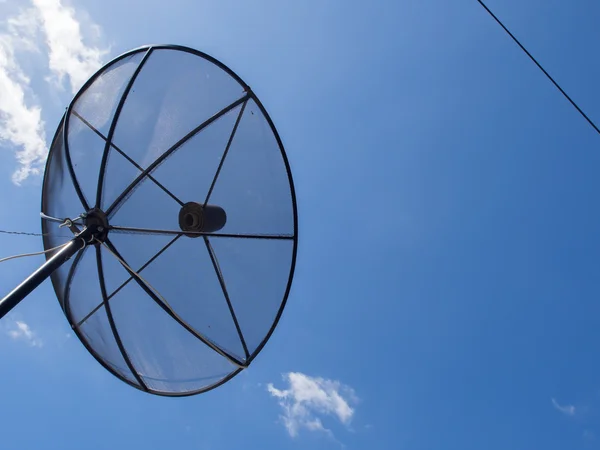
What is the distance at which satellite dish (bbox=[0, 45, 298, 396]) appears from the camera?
21.0 ft

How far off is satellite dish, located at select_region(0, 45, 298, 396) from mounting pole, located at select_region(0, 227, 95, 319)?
1.28 metres

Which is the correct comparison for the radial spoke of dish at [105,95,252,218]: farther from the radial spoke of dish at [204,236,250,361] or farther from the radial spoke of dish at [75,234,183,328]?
the radial spoke of dish at [204,236,250,361]

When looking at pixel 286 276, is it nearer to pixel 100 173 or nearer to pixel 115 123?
pixel 100 173

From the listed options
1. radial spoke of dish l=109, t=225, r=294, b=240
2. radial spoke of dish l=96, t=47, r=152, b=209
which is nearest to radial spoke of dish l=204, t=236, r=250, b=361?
radial spoke of dish l=109, t=225, r=294, b=240

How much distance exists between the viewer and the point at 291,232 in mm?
6426

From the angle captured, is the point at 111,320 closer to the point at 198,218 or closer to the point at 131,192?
the point at 131,192

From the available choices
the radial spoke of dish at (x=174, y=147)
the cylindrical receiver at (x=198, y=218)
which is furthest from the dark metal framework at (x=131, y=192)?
the cylindrical receiver at (x=198, y=218)

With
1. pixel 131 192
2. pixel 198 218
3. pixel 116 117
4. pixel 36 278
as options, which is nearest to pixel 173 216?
pixel 131 192

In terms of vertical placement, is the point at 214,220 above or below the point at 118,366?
above

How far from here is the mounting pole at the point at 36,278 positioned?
147 inches

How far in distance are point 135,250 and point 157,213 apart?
713 millimetres

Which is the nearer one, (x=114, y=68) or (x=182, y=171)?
(x=114, y=68)

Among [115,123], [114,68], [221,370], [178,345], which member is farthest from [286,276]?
[114,68]

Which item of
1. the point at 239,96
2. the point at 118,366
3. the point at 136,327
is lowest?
the point at 118,366
